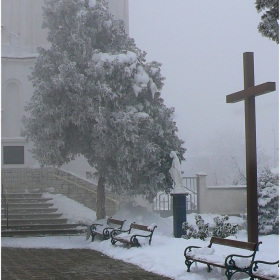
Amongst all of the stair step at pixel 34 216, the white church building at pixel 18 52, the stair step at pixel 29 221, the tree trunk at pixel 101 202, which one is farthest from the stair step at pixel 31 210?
the white church building at pixel 18 52

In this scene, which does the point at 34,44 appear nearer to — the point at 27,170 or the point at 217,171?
the point at 27,170

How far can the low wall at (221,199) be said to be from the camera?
54.9ft

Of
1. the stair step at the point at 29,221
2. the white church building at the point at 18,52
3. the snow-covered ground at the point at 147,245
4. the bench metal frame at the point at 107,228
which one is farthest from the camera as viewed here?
the white church building at the point at 18,52

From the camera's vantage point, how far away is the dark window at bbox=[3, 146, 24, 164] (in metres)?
20.1

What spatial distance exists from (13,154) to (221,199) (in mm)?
7311

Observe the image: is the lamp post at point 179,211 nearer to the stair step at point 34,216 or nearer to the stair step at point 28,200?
the stair step at point 34,216

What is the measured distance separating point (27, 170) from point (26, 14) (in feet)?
17.4

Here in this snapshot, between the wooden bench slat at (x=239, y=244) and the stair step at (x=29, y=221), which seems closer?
the wooden bench slat at (x=239, y=244)

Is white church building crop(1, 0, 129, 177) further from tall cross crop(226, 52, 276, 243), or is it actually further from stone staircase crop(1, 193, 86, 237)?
tall cross crop(226, 52, 276, 243)

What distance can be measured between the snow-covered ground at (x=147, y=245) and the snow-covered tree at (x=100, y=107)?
1.04 metres

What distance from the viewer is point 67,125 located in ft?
45.3


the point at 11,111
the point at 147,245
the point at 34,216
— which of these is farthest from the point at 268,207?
the point at 11,111

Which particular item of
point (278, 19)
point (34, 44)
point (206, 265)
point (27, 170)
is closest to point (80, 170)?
point (27, 170)

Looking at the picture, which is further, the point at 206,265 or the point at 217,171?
the point at 217,171
